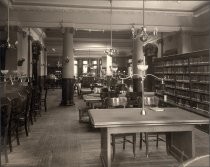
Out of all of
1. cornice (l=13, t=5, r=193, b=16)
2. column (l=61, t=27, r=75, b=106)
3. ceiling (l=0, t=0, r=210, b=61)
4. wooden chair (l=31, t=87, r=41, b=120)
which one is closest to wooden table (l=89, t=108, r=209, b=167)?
wooden chair (l=31, t=87, r=41, b=120)

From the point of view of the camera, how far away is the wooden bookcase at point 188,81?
23.3 ft

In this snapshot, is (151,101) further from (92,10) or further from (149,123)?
(92,10)

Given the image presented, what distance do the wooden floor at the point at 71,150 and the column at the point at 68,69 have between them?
4096mm

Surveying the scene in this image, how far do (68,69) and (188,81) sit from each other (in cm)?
489

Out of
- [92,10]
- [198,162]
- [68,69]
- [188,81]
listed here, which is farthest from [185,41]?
[198,162]

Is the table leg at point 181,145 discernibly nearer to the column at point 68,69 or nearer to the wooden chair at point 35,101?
the wooden chair at point 35,101

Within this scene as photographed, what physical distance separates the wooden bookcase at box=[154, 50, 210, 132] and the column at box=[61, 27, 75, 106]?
11.4 feet

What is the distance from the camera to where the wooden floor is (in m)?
4.11

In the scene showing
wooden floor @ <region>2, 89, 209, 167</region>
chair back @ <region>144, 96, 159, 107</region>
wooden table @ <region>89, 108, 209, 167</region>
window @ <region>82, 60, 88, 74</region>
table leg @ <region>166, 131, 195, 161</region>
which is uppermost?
window @ <region>82, 60, 88, 74</region>

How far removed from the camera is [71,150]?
4.77 m

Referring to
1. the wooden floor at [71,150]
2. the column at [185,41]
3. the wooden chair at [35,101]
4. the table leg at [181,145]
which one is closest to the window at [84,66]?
the column at [185,41]

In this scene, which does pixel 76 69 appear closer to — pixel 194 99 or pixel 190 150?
pixel 194 99

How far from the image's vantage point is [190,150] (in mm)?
3643

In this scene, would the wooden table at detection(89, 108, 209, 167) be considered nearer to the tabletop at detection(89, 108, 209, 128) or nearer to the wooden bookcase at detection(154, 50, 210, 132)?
the tabletop at detection(89, 108, 209, 128)
